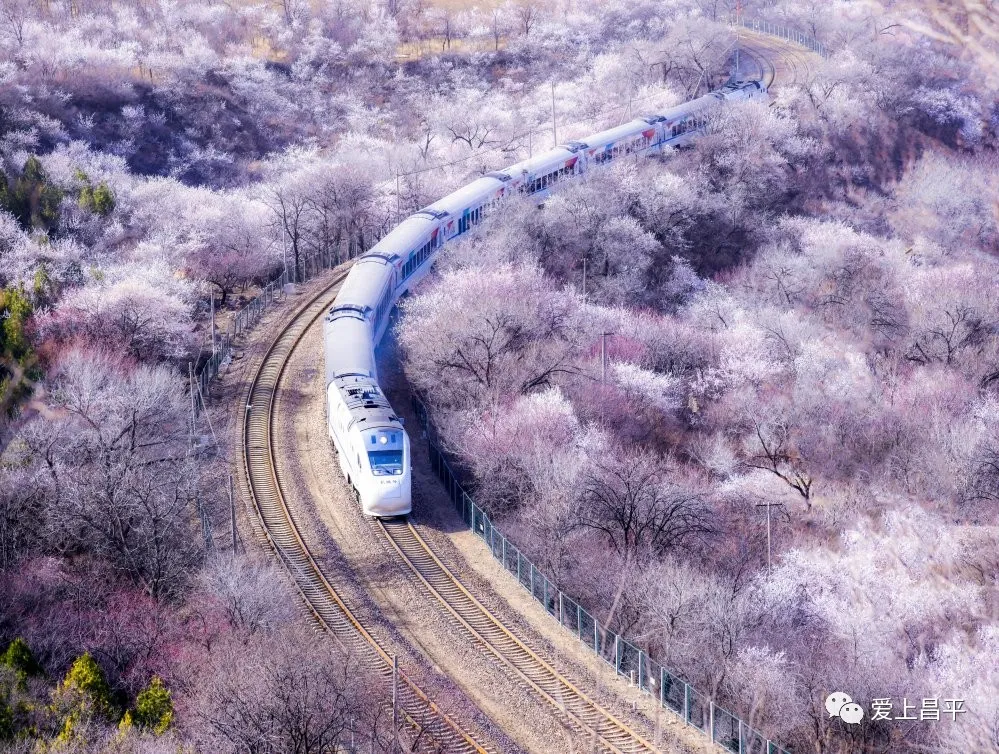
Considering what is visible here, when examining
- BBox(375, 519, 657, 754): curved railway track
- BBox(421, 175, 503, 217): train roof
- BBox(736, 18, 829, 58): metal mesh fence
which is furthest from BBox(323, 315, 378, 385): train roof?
BBox(736, 18, 829, 58): metal mesh fence

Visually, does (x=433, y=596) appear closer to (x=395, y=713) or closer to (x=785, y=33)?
(x=395, y=713)

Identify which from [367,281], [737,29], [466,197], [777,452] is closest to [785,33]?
[737,29]

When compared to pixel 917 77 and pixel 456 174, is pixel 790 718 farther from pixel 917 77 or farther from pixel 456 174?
pixel 917 77

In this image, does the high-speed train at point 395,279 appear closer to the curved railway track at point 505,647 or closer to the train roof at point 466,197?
the train roof at point 466,197

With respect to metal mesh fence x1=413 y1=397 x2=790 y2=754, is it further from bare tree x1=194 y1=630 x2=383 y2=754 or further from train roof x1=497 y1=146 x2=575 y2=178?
train roof x1=497 y1=146 x2=575 y2=178

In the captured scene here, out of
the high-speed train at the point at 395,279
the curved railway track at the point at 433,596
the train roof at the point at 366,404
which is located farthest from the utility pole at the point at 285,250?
the train roof at the point at 366,404

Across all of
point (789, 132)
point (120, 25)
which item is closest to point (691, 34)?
point (789, 132)
